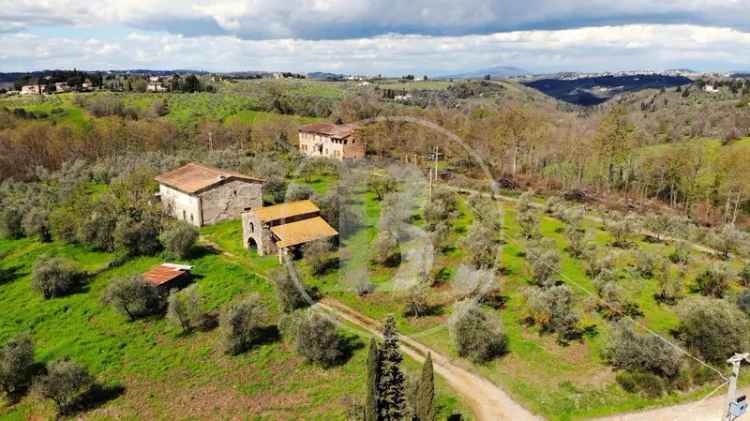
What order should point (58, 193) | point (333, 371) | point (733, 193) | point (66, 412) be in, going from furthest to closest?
point (58, 193)
point (733, 193)
point (333, 371)
point (66, 412)

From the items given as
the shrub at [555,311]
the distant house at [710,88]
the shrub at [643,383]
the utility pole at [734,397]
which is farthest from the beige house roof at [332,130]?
the distant house at [710,88]

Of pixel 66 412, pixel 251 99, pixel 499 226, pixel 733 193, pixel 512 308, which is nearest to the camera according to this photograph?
pixel 66 412

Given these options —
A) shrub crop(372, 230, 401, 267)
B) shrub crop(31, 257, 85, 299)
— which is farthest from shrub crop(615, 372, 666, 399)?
shrub crop(31, 257, 85, 299)

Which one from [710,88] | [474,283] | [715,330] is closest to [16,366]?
[474,283]

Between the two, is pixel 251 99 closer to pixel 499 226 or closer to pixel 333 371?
pixel 499 226

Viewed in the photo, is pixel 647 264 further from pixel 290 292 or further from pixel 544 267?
pixel 290 292

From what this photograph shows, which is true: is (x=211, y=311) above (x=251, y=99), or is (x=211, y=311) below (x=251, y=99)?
below

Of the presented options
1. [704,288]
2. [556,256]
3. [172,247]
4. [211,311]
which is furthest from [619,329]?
[172,247]

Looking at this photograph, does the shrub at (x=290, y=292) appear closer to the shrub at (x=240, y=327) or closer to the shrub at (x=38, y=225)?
the shrub at (x=240, y=327)
